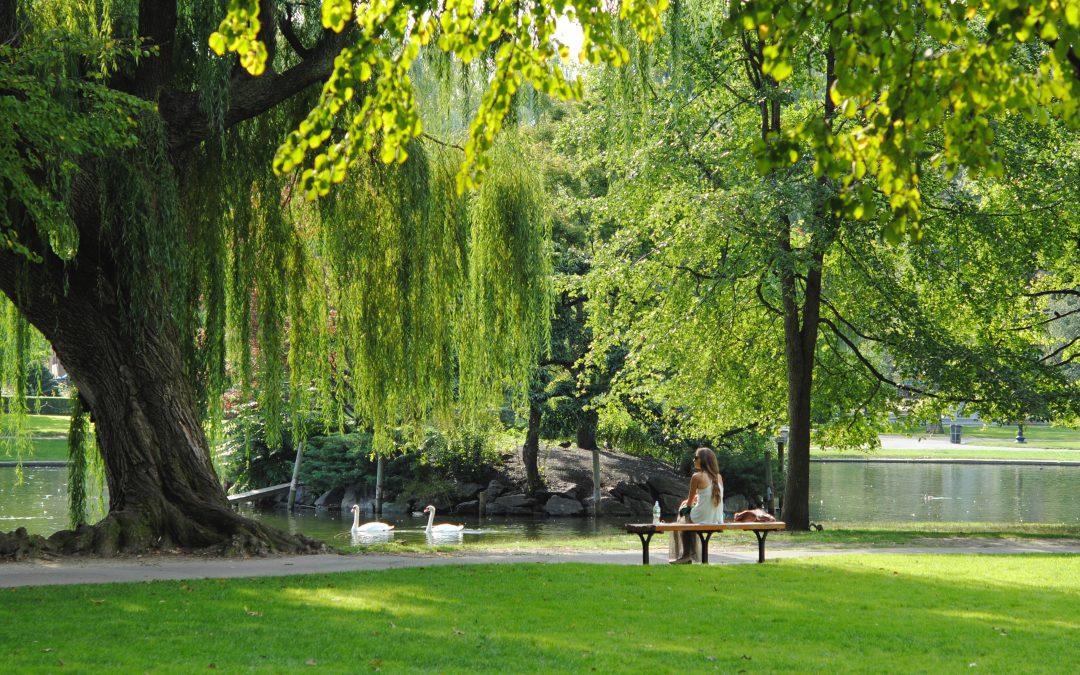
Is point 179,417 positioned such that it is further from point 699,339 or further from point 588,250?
point 588,250

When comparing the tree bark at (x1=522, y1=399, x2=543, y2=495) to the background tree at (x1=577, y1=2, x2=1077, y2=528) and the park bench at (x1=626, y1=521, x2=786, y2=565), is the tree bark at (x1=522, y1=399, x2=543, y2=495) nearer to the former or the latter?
the background tree at (x1=577, y1=2, x2=1077, y2=528)

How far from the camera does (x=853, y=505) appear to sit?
3616cm

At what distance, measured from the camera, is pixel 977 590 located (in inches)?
454

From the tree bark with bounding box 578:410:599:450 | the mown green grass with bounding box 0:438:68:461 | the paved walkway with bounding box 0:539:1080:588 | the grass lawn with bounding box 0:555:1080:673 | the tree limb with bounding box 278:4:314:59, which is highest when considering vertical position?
the tree limb with bounding box 278:4:314:59

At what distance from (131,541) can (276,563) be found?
168 cm

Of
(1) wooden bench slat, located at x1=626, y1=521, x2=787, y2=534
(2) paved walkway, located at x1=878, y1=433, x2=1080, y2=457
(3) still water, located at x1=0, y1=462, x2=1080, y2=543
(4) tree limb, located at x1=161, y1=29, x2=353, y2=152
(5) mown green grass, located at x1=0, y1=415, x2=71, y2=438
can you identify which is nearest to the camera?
(4) tree limb, located at x1=161, y1=29, x2=353, y2=152

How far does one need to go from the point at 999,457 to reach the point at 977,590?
48787mm

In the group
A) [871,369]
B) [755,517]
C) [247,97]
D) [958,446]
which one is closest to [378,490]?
[871,369]

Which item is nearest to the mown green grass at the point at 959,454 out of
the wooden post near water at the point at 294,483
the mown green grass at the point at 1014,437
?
the mown green grass at the point at 1014,437

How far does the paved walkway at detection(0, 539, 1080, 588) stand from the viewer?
11344mm

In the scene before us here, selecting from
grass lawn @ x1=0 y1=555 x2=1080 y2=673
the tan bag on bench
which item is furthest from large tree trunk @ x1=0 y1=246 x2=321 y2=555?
the tan bag on bench

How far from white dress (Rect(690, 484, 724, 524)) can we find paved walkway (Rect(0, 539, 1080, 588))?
0.60 metres

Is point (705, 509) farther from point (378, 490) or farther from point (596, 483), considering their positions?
point (378, 490)

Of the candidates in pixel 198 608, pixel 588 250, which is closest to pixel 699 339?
pixel 588 250
